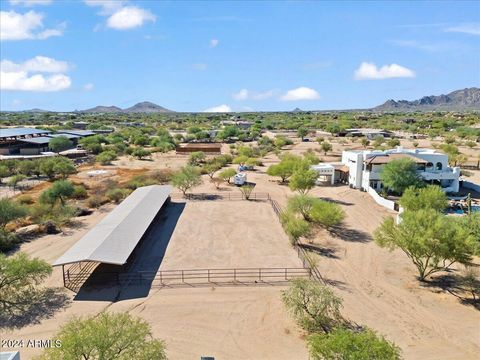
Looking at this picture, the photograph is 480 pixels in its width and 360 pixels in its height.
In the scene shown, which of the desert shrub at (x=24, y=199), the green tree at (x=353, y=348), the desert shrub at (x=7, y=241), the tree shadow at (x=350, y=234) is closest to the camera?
the green tree at (x=353, y=348)

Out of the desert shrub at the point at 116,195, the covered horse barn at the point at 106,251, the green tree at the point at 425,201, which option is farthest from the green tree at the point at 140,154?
the green tree at the point at 425,201

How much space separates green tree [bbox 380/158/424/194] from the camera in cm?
4422

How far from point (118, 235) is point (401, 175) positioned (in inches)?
1295

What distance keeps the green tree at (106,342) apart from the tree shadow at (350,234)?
22124mm

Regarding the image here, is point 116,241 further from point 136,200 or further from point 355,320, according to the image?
point 355,320

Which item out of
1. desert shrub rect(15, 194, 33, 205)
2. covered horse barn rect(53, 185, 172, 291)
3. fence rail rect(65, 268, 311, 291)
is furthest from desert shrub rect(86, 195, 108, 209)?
fence rail rect(65, 268, 311, 291)

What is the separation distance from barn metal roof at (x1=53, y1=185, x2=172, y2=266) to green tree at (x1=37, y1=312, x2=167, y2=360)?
8.75 meters

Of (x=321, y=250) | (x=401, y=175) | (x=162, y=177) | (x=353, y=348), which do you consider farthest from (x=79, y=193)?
(x=353, y=348)

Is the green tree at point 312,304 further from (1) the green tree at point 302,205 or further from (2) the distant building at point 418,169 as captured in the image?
(2) the distant building at point 418,169

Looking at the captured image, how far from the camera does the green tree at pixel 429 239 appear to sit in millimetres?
22328

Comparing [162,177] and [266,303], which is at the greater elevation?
[162,177]

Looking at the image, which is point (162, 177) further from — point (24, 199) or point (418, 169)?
point (418, 169)

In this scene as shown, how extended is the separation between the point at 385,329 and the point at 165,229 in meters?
20.7

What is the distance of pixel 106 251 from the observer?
23.9 metres
